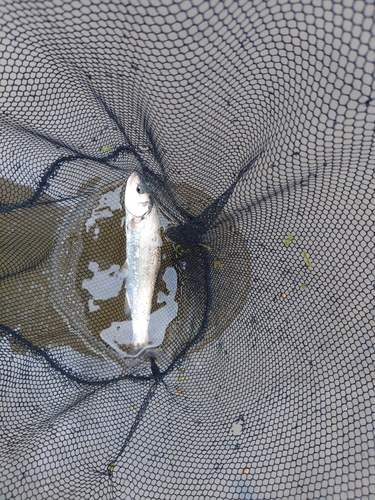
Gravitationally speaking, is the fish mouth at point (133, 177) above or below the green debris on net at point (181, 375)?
above

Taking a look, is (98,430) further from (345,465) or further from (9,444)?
(345,465)

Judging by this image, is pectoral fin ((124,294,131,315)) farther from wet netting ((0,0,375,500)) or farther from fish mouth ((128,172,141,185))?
fish mouth ((128,172,141,185))

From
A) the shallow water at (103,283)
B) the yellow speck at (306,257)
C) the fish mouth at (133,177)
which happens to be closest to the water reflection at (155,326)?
the shallow water at (103,283)

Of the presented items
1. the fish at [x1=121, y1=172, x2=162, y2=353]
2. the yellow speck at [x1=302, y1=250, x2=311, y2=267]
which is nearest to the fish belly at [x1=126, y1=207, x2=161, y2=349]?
the fish at [x1=121, y1=172, x2=162, y2=353]

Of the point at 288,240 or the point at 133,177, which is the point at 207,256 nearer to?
the point at 288,240

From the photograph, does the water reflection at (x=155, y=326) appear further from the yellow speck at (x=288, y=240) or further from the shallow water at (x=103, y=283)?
the yellow speck at (x=288, y=240)

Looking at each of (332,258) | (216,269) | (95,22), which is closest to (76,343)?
(216,269)

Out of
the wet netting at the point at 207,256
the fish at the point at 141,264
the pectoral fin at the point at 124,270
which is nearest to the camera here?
the wet netting at the point at 207,256
